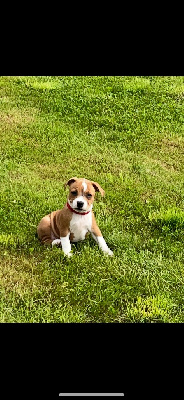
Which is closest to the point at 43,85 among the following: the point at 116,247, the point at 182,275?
the point at 116,247

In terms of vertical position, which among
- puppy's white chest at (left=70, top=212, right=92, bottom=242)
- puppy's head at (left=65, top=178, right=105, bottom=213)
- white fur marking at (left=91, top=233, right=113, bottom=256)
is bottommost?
white fur marking at (left=91, top=233, right=113, bottom=256)

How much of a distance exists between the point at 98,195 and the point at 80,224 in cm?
146

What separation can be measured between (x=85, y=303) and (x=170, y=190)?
2.76 metres

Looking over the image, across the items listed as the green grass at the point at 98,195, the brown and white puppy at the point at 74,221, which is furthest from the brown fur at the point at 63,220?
the green grass at the point at 98,195

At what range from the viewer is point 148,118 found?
29.9 ft

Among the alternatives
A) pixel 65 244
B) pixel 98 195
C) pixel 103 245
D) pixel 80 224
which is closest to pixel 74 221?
pixel 80 224

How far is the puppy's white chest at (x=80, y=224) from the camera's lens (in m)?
4.62

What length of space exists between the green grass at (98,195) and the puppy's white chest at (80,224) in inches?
6.2

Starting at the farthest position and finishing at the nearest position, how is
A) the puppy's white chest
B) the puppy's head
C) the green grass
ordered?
the puppy's white chest < the puppy's head < the green grass

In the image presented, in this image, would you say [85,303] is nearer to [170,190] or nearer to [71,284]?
[71,284]

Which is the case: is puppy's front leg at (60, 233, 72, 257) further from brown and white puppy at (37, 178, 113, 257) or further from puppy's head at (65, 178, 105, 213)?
puppy's head at (65, 178, 105, 213)

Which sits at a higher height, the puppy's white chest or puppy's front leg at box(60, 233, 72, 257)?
the puppy's white chest

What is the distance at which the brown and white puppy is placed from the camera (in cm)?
449

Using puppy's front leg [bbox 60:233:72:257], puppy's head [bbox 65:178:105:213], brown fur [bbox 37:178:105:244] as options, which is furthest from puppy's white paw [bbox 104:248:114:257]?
puppy's head [bbox 65:178:105:213]
